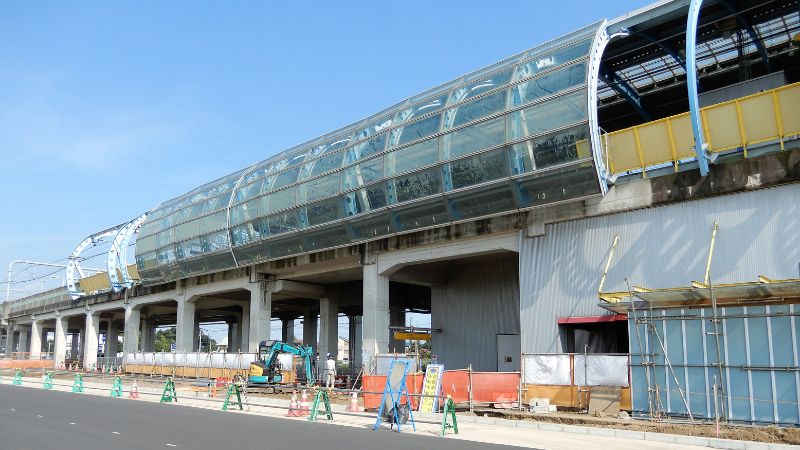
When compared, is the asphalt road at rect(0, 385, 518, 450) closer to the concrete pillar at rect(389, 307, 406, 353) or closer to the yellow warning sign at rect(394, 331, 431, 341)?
the yellow warning sign at rect(394, 331, 431, 341)

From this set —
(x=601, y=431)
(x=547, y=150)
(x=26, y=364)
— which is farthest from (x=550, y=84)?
(x=26, y=364)

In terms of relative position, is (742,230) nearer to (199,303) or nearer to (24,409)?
(24,409)

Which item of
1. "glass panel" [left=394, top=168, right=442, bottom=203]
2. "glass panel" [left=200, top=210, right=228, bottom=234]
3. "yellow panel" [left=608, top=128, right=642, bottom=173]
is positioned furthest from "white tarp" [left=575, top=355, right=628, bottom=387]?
"glass panel" [left=200, top=210, right=228, bottom=234]

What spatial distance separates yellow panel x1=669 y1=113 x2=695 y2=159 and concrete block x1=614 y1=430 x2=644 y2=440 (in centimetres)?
946

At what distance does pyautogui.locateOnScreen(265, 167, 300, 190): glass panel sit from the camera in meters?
37.2

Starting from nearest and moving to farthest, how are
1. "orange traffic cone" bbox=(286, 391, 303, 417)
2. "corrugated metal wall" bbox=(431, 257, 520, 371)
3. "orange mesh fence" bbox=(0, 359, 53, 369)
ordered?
"orange traffic cone" bbox=(286, 391, 303, 417) < "corrugated metal wall" bbox=(431, 257, 520, 371) < "orange mesh fence" bbox=(0, 359, 53, 369)

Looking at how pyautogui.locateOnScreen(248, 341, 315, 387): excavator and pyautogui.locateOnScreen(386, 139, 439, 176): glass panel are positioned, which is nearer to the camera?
pyautogui.locateOnScreen(386, 139, 439, 176): glass panel

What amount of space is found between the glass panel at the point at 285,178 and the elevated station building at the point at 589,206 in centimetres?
12

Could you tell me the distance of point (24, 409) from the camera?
23000mm

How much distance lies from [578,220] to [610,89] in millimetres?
9525

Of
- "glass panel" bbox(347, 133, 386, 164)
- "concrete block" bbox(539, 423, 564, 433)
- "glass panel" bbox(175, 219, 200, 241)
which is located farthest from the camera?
"glass panel" bbox(175, 219, 200, 241)

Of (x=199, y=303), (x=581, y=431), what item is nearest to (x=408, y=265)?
(x=581, y=431)

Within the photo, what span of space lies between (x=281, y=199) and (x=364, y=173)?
742 centimetres

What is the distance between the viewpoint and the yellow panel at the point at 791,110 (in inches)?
770
